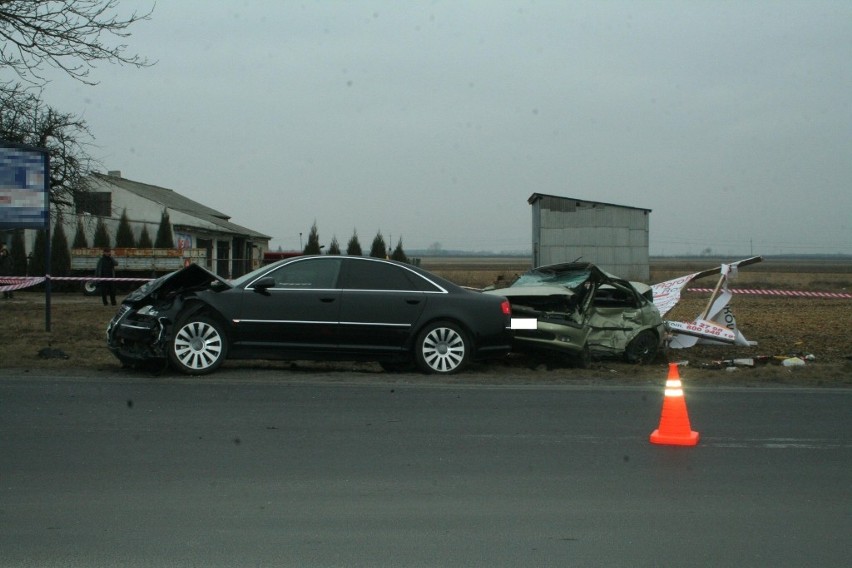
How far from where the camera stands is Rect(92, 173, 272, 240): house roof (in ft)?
145

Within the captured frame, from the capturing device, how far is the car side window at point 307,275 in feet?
39.3

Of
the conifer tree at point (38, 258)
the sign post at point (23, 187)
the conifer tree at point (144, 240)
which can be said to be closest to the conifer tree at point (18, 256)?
the conifer tree at point (38, 258)

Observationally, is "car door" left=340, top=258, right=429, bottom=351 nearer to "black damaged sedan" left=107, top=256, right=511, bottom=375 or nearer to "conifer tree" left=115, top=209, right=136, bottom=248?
"black damaged sedan" left=107, top=256, right=511, bottom=375

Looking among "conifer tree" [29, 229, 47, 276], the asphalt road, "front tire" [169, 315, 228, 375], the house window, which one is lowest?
the asphalt road

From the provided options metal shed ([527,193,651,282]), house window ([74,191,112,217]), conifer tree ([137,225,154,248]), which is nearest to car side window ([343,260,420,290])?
house window ([74,191,112,217])

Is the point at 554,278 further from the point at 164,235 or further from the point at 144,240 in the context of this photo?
the point at 164,235

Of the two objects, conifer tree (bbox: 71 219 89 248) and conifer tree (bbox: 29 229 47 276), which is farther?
conifer tree (bbox: 71 219 89 248)

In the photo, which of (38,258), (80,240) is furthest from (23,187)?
(80,240)

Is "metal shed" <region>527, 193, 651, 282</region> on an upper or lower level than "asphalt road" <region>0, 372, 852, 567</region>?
upper

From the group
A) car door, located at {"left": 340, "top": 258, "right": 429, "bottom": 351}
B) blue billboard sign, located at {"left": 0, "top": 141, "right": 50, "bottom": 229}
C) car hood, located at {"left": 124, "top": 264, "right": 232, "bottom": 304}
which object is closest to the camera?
car hood, located at {"left": 124, "top": 264, "right": 232, "bottom": 304}

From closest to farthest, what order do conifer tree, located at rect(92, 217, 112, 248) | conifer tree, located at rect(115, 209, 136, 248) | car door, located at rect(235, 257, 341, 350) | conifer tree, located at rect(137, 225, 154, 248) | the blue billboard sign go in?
car door, located at rect(235, 257, 341, 350) → the blue billboard sign → conifer tree, located at rect(92, 217, 112, 248) → conifer tree, located at rect(115, 209, 136, 248) → conifer tree, located at rect(137, 225, 154, 248)

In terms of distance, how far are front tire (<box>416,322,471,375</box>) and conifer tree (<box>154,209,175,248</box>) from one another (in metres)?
32.1

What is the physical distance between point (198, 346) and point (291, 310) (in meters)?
1.23

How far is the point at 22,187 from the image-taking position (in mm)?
16688
